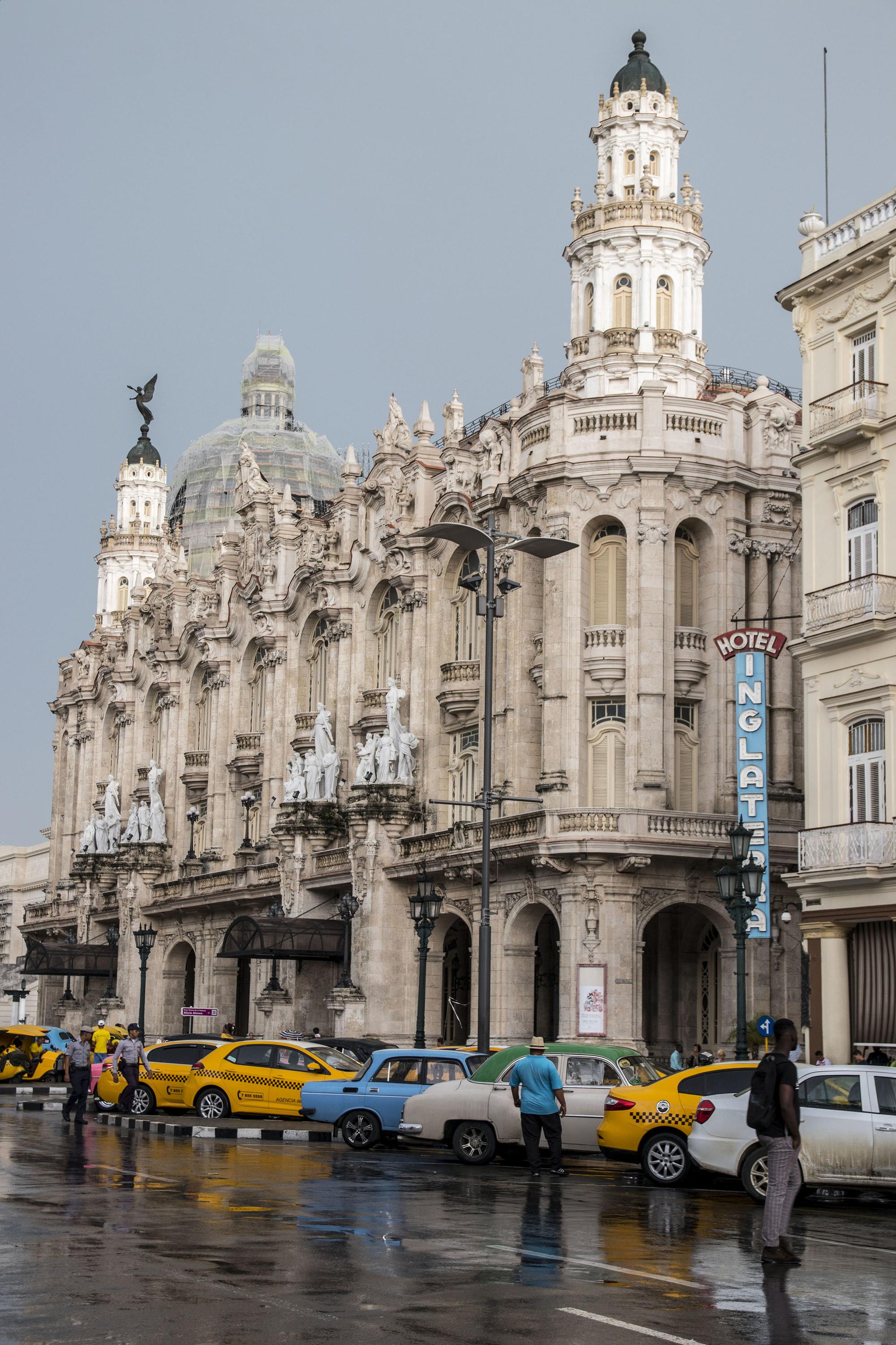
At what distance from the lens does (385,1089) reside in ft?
81.9

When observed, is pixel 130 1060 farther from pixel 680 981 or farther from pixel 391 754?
pixel 391 754

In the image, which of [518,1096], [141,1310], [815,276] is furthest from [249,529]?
[141,1310]

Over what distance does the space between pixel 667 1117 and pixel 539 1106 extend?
4.86ft

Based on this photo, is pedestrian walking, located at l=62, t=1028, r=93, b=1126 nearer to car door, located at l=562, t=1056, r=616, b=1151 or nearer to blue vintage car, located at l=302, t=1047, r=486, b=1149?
blue vintage car, located at l=302, t=1047, r=486, b=1149

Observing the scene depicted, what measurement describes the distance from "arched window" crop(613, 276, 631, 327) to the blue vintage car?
2884cm

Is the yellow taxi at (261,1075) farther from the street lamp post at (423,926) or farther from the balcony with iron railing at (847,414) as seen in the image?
the balcony with iron railing at (847,414)

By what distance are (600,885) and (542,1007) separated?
673 centimetres

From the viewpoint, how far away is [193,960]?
69.7m

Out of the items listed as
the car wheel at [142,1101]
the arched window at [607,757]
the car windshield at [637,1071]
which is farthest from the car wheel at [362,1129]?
the arched window at [607,757]

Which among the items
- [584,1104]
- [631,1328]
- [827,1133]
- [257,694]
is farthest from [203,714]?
[631,1328]

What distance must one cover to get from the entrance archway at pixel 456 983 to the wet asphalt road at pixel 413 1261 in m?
28.0

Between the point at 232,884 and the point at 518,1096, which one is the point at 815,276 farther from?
the point at 232,884

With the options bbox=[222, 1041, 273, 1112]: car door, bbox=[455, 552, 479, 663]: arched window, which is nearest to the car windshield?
bbox=[222, 1041, 273, 1112]: car door

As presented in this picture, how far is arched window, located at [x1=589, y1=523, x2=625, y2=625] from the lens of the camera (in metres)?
42.6
